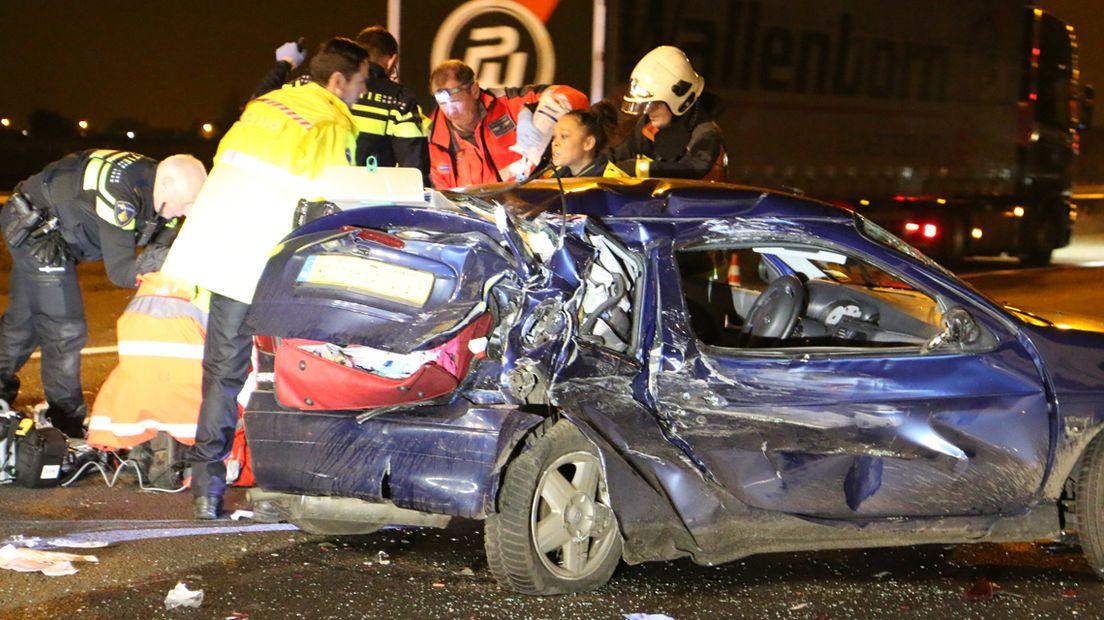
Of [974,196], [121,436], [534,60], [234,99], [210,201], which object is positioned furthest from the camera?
[234,99]

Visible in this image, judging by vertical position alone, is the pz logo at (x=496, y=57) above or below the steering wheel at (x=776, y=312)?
above

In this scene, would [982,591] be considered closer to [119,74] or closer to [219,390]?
[219,390]

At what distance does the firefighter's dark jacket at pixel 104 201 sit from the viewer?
651 centimetres

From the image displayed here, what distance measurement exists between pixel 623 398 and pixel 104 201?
2.90 metres

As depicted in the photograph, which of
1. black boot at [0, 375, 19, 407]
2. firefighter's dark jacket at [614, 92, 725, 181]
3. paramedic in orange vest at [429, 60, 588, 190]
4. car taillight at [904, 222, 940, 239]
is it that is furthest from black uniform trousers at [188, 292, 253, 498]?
car taillight at [904, 222, 940, 239]

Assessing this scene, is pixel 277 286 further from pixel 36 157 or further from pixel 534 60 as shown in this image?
pixel 36 157

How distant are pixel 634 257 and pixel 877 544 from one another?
1.37 meters

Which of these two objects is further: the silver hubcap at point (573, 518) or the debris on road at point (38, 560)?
the debris on road at point (38, 560)

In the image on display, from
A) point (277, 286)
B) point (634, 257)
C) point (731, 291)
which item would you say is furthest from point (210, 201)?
point (731, 291)

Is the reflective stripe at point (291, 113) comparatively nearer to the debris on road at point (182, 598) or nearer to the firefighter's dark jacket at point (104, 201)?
the firefighter's dark jacket at point (104, 201)

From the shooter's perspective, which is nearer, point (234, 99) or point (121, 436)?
point (121, 436)

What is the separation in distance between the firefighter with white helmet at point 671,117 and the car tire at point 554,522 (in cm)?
369

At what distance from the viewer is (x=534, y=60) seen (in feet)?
33.2

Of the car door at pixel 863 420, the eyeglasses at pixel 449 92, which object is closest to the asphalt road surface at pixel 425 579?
the car door at pixel 863 420
